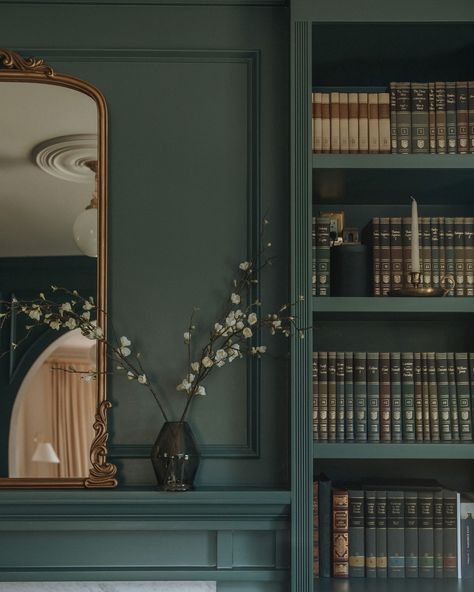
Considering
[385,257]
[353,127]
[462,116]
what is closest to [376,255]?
[385,257]

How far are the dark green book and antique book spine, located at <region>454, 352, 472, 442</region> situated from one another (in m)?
0.14

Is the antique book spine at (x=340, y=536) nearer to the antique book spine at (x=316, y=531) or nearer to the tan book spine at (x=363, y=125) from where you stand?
the antique book spine at (x=316, y=531)

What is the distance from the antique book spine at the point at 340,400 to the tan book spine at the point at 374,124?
631mm

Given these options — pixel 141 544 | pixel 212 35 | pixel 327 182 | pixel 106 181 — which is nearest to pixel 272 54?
pixel 212 35

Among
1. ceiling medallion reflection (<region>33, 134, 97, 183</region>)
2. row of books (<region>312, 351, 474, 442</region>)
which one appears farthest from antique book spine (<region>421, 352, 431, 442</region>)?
ceiling medallion reflection (<region>33, 134, 97, 183</region>)

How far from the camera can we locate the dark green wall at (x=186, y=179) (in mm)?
2697

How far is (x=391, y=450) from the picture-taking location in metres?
2.49

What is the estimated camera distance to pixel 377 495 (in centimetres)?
258

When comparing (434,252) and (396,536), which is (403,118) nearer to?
(434,252)

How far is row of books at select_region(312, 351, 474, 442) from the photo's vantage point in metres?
2.56

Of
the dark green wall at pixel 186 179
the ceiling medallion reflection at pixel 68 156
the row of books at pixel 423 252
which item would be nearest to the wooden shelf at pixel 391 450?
the dark green wall at pixel 186 179

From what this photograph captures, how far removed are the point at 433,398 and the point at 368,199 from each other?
2.26 feet

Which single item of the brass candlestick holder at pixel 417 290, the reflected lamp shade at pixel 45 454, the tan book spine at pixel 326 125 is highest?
the tan book spine at pixel 326 125

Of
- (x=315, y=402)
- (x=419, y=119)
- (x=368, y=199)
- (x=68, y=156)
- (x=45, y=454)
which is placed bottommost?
(x=45, y=454)
